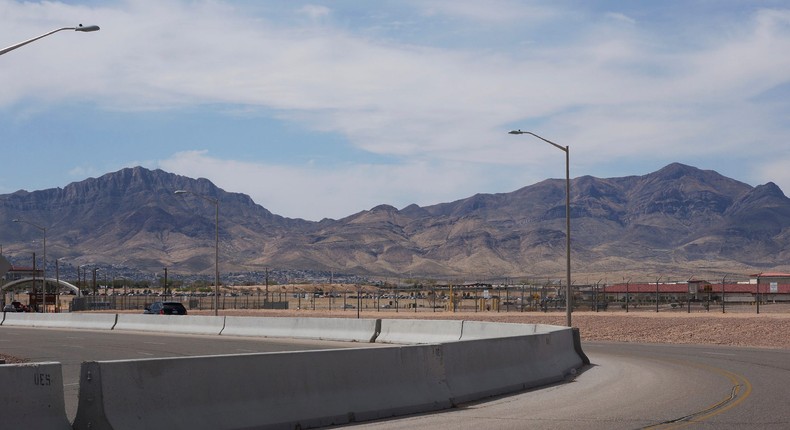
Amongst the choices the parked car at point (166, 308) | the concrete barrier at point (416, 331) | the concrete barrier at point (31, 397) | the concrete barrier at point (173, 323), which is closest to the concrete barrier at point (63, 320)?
the concrete barrier at point (173, 323)

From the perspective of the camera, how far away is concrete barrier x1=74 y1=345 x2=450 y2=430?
1134 cm

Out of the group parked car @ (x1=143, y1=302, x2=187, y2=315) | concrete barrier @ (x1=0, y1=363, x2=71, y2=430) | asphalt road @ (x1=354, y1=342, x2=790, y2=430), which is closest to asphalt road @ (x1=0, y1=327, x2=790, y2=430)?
asphalt road @ (x1=354, y1=342, x2=790, y2=430)

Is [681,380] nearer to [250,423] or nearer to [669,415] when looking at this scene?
[669,415]

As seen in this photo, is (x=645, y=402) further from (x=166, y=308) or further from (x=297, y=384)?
(x=166, y=308)

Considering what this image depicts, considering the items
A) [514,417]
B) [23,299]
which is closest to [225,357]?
[514,417]

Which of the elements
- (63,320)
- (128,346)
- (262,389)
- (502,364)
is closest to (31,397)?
(262,389)

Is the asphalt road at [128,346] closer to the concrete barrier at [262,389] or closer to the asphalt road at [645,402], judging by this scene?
the concrete barrier at [262,389]

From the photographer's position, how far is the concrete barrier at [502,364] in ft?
57.0

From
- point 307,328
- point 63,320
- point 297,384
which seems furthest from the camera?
point 63,320

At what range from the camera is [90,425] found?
11086mm

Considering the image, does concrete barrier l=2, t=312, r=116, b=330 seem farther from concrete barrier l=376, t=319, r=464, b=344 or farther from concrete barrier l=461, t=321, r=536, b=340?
concrete barrier l=461, t=321, r=536, b=340

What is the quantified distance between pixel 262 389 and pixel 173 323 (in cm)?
3529

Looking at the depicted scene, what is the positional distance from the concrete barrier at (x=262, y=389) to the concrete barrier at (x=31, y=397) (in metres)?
0.31

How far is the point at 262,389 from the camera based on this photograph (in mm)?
13195
